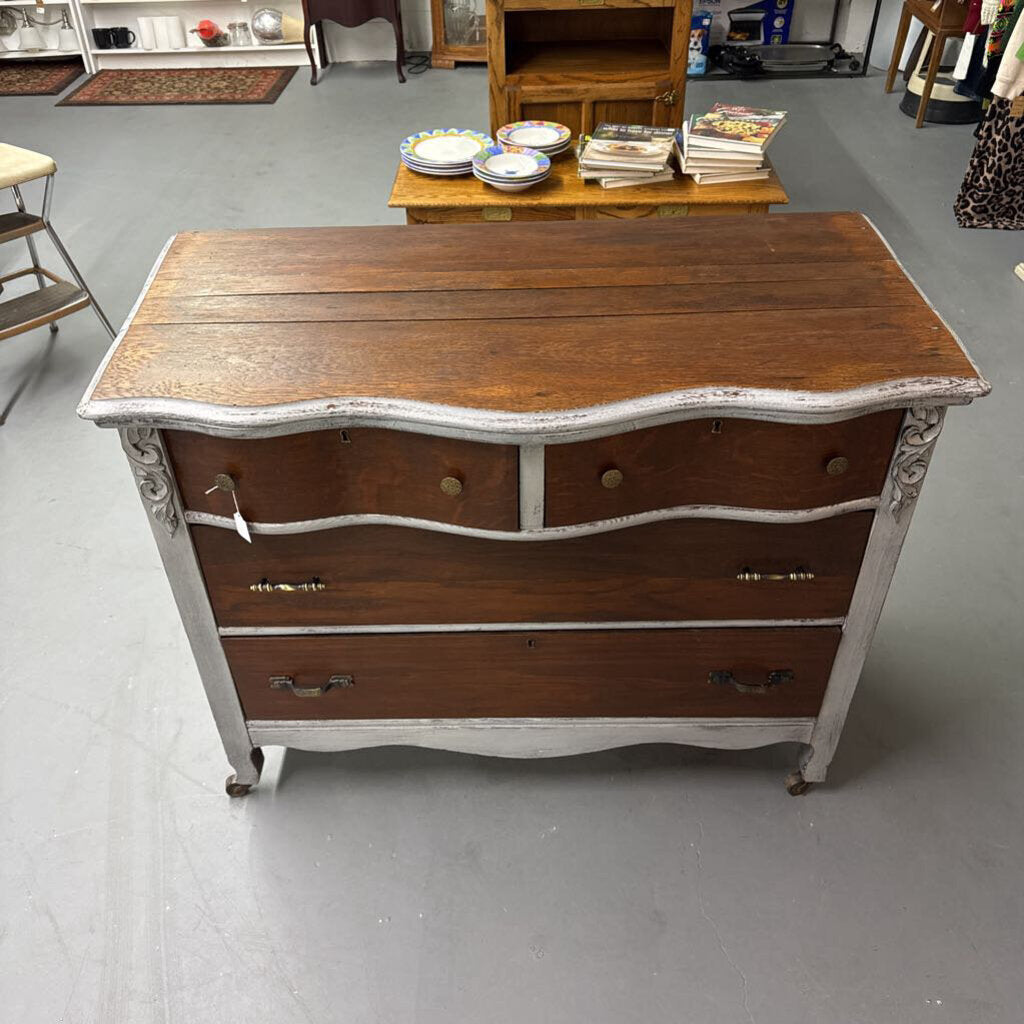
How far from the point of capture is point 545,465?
1.40m

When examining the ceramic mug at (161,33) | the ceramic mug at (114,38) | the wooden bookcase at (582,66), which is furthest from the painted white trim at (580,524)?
the ceramic mug at (114,38)

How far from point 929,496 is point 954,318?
3.48ft

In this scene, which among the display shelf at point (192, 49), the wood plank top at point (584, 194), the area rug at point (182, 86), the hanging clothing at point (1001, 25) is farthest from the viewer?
the display shelf at point (192, 49)

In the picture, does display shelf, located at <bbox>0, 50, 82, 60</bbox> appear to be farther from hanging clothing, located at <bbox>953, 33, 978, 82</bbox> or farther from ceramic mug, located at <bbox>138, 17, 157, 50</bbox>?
hanging clothing, located at <bbox>953, 33, 978, 82</bbox>

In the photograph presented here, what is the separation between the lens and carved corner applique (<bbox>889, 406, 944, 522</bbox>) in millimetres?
1396

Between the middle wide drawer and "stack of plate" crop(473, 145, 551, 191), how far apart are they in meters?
1.62

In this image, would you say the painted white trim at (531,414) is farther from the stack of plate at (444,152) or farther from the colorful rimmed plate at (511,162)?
the stack of plate at (444,152)

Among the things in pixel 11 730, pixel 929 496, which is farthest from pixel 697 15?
pixel 11 730

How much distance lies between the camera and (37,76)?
5949 mm

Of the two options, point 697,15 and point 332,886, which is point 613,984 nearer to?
point 332,886

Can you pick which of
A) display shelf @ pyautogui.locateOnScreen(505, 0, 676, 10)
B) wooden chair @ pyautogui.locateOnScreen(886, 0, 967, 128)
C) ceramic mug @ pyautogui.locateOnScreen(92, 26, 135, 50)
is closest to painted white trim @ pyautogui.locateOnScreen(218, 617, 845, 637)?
display shelf @ pyautogui.locateOnScreen(505, 0, 676, 10)

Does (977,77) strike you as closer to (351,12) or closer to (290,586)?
(351,12)

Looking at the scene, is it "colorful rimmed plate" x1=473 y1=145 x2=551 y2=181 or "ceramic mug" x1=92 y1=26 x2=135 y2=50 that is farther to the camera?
"ceramic mug" x1=92 y1=26 x2=135 y2=50

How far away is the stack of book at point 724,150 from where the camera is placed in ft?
9.23
